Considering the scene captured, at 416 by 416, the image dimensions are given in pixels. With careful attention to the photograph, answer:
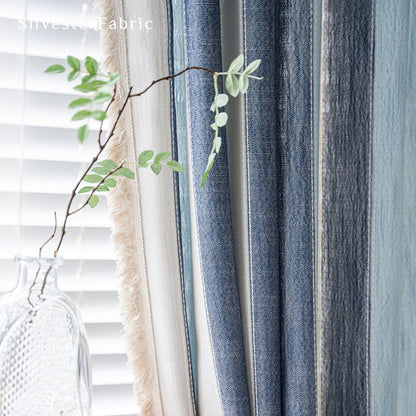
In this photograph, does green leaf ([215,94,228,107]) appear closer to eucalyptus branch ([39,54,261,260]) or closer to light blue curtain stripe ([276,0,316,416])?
eucalyptus branch ([39,54,261,260])

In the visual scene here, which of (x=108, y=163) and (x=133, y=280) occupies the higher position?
(x=108, y=163)

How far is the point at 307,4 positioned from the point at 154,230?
1.49ft

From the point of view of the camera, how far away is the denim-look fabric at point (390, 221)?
70 centimetres

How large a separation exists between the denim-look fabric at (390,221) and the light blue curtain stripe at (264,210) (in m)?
0.16

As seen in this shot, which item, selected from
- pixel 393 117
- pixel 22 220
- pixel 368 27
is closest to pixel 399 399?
pixel 393 117

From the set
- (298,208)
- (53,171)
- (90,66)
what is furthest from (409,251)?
(53,171)

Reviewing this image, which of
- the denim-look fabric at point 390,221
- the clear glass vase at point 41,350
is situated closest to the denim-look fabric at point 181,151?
the clear glass vase at point 41,350

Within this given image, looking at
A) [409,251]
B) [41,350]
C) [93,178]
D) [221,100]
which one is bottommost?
[41,350]

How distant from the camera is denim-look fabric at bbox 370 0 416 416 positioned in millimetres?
702

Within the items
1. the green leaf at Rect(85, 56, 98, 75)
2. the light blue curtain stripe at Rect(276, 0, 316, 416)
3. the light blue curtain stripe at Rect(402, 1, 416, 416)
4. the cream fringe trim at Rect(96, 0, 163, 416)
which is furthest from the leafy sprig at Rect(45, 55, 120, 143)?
the light blue curtain stripe at Rect(402, 1, 416, 416)

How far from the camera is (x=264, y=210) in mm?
763

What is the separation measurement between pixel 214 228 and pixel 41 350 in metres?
0.31

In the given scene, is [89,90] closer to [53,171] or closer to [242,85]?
[242,85]

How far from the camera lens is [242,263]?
808mm
